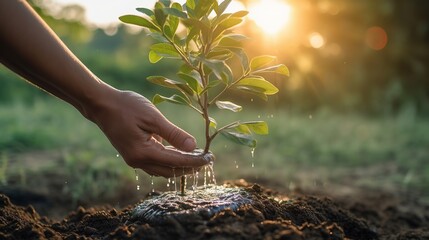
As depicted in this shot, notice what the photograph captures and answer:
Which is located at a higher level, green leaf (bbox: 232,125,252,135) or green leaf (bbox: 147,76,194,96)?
green leaf (bbox: 147,76,194,96)

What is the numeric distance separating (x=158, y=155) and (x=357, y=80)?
706cm

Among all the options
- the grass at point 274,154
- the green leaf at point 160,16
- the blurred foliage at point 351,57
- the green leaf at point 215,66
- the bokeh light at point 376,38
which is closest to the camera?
the green leaf at point 215,66

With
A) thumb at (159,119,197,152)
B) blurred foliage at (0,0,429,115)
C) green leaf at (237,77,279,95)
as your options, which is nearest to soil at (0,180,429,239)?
thumb at (159,119,197,152)

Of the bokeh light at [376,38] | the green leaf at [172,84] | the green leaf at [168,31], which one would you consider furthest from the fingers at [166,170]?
the bokeh light at [376,38]

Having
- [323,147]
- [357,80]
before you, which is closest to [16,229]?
[323,147]

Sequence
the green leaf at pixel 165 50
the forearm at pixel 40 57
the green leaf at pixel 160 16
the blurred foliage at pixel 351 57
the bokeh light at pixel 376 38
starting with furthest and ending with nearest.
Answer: the bokeh light at pixel 376 38, the blurred foliage at pixel 351 57, the green leaf at pixel 165 50, the green leaf at pixel 160 16, the forearm at pixel 40 57

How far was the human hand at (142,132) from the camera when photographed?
2250mm

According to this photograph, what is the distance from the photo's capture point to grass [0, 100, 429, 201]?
4840 mm

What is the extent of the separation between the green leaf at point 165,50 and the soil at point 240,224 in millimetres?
727

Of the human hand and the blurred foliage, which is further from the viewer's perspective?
the blurred foliage

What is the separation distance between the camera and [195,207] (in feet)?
7.36

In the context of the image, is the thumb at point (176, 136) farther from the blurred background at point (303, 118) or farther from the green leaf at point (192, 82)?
the blurred background at point (303, 118)

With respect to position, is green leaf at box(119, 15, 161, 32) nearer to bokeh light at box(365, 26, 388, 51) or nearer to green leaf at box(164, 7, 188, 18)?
green leaf at box(164, 7, 188, 18)

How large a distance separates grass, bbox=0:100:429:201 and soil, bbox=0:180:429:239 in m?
1.55
